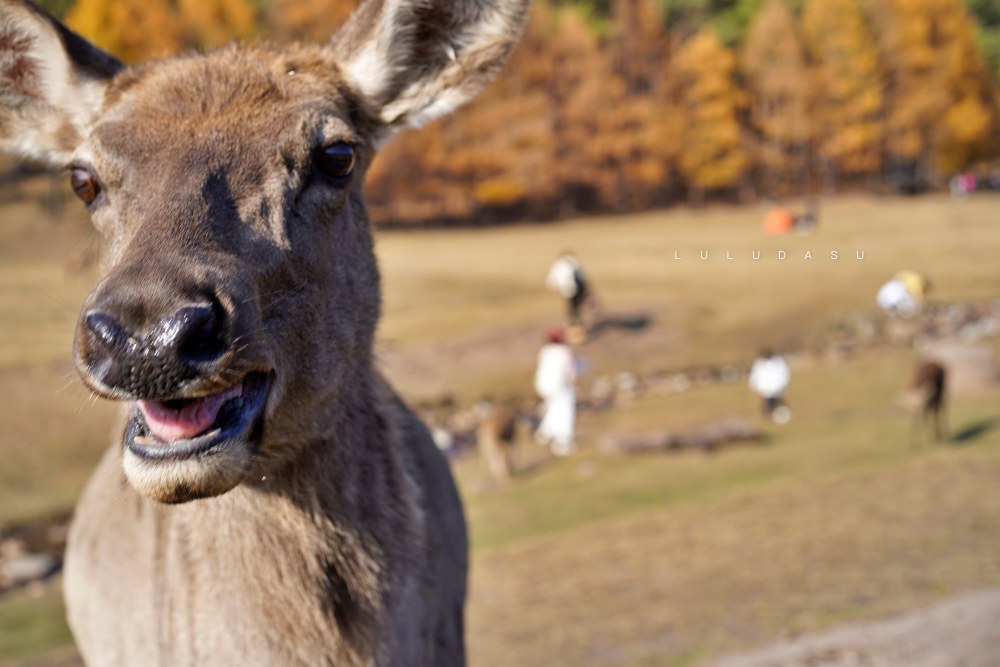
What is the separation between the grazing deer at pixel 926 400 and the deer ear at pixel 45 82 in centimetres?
1541

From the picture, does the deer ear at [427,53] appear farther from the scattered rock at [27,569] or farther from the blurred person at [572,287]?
the blurred person at [572,287]

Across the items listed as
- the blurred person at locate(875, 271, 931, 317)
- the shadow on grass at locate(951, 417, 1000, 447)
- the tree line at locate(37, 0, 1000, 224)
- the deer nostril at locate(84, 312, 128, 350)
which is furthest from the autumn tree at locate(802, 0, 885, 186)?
the deer nostril at locate(84, 312, 128, 350)

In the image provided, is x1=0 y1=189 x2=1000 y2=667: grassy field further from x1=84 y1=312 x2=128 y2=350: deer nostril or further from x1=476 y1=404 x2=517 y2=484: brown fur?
x1=84 y1=312 x2=128 y2=350: deer nostril

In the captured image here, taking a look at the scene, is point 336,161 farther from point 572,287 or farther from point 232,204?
point 572,287

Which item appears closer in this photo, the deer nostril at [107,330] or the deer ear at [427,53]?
the deer nostril at [107,330]

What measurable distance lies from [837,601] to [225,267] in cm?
822

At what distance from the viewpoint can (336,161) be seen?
4.10 meters

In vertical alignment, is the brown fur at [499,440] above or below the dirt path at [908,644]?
below

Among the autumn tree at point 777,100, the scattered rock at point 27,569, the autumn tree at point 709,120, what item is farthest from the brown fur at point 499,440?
the autumn tree at point 777,100

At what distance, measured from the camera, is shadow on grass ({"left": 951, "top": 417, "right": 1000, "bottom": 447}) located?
55.8 ft

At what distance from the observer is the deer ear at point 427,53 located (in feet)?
14.7

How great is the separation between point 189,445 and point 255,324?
0.43 meters

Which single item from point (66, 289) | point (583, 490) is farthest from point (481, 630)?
point (66, 289)

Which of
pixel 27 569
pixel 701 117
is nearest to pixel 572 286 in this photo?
pixel 27 569
